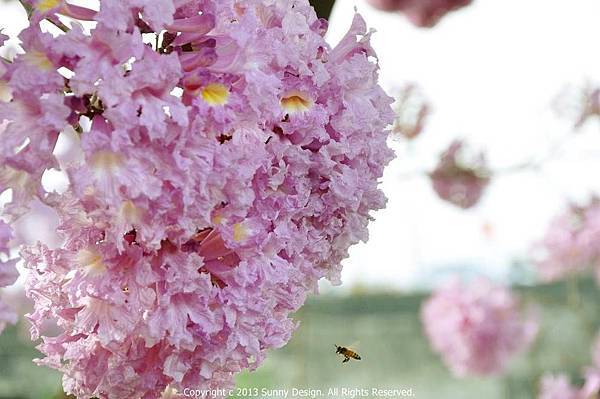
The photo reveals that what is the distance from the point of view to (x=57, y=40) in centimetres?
48

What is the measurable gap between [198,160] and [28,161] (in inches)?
3.5

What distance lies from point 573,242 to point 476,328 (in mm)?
405

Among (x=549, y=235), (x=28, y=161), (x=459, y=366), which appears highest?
(x=549, y=235)

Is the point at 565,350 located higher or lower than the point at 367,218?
higher

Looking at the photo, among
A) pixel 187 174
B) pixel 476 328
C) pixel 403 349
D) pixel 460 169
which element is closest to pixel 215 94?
pixel 187 174

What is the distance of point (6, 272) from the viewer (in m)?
0.46

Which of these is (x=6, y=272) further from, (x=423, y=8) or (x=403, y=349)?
(x=403, y=349)

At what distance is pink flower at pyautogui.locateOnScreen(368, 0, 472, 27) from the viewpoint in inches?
75.9

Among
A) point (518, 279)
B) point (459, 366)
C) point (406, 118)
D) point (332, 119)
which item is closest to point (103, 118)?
point (332, 119)

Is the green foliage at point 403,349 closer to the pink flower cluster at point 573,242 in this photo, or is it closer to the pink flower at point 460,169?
the pink flower cluster at point 573,242

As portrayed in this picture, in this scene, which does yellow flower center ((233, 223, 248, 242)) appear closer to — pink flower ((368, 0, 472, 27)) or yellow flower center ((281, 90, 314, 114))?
yellow flower center ((281, 90, 314, 114))

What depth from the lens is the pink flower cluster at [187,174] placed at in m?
0.48

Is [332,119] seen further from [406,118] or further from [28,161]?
[406,118]

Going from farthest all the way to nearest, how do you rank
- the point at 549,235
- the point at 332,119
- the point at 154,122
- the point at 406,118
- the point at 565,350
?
the point at 565,350 < the point at 549,235 < the point at 406,118 < the point at 332,119 < the point at 154,122
